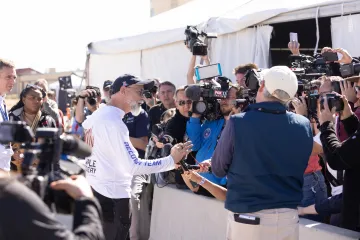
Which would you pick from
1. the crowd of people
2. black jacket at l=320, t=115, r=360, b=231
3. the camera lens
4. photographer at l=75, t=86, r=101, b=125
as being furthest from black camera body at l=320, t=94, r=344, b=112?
the camera lens

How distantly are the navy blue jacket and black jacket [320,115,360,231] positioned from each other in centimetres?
29

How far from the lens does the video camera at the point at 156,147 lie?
5.40 metres

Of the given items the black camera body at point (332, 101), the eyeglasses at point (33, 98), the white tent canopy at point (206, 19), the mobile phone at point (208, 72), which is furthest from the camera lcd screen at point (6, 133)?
the white tent canopy at point (206, 19)

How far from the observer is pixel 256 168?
391 centimetres

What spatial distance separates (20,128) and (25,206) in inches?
17.3

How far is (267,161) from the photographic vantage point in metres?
3.92

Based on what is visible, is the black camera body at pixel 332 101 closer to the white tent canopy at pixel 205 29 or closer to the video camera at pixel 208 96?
the video camera at pixel 208 96

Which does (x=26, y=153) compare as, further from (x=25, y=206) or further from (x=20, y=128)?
(x=25, y=206)

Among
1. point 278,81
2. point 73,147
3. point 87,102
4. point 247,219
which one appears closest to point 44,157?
point 73,147

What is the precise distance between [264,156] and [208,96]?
201 centimetres

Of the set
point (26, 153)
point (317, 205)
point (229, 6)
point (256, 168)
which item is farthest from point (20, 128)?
point (229, 6)

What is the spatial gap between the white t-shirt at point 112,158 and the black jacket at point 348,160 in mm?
1346

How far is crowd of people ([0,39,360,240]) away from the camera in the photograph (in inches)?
154

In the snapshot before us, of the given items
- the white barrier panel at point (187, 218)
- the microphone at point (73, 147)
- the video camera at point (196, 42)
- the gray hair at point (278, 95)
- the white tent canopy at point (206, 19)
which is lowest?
the white barrier panel at point (187, 218)
